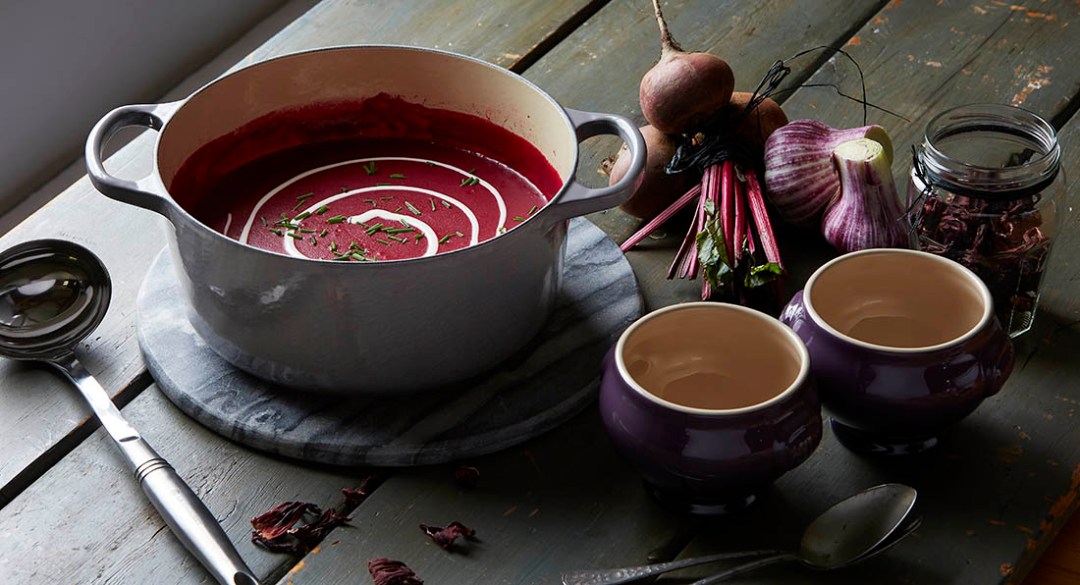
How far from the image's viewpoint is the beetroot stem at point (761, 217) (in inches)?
38.9

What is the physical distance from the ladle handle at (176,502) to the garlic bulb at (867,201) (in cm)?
56

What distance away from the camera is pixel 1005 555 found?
2.59 ft

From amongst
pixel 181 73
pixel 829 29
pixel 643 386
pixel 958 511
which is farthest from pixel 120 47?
pixel 958 511

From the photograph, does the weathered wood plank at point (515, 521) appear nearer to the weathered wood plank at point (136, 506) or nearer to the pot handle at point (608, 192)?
the weathered wood plank at point (136, 506)

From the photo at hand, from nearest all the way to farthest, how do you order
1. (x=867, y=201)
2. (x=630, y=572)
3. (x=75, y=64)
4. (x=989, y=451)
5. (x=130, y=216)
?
(x=630, y=572) → (x=989, y=451) → (x=867, y=201) → (x=130, y=216) → (x=75, y=64)

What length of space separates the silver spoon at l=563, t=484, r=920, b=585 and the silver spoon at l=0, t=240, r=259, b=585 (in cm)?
32

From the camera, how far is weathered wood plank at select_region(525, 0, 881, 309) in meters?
1.25

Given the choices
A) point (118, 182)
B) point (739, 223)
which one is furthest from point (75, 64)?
point (739, 223)

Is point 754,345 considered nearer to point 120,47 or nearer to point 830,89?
point 830,89

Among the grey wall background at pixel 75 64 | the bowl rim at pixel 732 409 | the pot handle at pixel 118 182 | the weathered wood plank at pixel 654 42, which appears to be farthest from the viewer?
the grey wall background at pixel 75 64

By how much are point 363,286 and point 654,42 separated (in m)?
0.63

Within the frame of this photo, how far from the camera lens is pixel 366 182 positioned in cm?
103

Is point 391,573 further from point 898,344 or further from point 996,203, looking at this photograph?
point 996,203

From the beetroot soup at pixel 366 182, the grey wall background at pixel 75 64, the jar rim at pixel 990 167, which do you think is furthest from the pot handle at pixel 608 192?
the grey wall background at pixel 75 64
